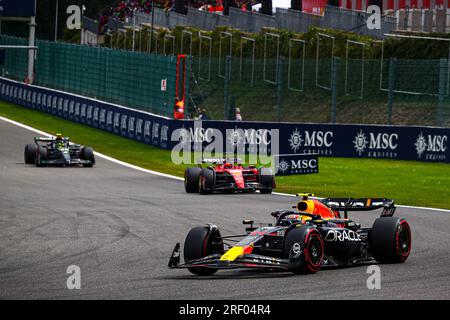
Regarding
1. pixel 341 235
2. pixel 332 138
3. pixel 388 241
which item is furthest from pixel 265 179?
pixel 341 235

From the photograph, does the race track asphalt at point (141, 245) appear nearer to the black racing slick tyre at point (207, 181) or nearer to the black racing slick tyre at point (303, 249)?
the black racing slick tyre at point (303, 249)

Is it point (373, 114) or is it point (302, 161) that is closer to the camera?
point (302, 161)

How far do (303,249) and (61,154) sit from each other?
68.4 ft

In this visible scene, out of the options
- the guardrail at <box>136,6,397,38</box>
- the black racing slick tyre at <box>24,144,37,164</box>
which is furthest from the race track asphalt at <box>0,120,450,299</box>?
the guardrail at <box>136,6,397,38</box>

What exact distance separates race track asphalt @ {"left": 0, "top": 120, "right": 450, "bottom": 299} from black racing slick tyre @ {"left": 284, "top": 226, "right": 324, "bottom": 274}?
157mm

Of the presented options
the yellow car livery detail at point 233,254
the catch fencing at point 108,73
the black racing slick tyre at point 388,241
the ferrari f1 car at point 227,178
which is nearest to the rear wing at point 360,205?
the black racing slick tyre at point 388,241

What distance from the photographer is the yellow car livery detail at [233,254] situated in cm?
1317

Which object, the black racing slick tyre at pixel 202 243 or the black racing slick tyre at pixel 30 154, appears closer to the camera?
the black racing slick tyre at pixel 202 243

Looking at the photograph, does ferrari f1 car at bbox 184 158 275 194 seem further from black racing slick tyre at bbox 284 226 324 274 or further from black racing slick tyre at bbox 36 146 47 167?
black racing slick tyre at bbox 284 226 324 274

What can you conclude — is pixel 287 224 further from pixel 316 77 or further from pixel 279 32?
pixel 279 32

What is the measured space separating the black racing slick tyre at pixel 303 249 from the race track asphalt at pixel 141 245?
157 mm
